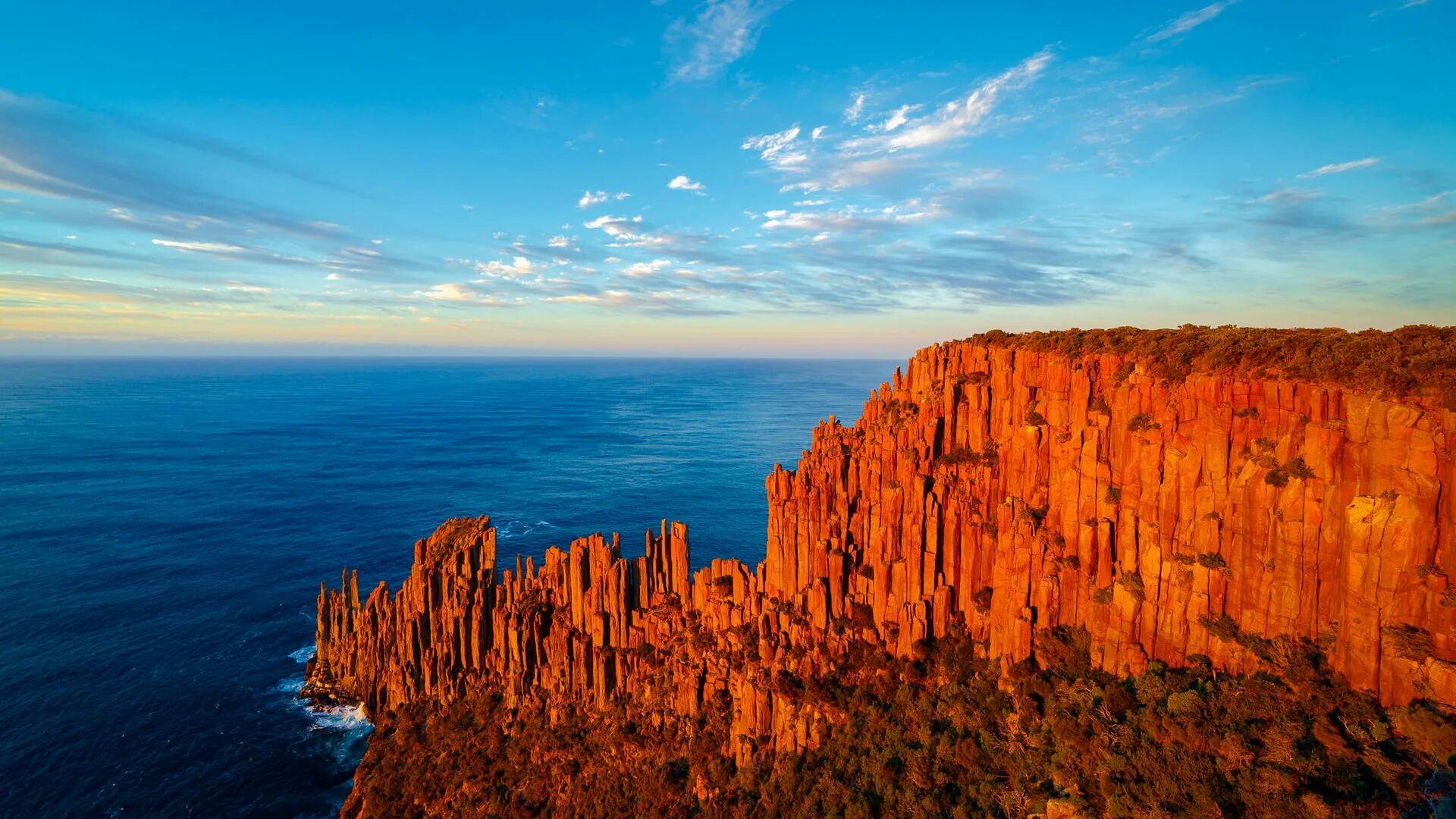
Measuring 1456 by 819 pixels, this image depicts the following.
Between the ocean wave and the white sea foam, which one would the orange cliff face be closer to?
the white sea foam

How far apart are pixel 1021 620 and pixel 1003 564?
11.0ft

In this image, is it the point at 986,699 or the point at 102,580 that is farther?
the point at 102,580

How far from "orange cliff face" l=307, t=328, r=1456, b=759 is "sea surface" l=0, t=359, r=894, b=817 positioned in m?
9.09

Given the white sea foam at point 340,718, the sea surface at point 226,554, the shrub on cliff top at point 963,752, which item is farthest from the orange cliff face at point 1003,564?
the sea surface at point 226,554

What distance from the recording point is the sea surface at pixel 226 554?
50156 mm

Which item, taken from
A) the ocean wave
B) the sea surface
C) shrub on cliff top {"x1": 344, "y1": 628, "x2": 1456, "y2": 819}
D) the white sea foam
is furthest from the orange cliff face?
the ocean wave

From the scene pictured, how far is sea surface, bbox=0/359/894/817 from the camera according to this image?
5016 centimetres

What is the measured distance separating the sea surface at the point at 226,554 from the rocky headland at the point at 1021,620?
42.0ft

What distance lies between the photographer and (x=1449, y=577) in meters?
24.2

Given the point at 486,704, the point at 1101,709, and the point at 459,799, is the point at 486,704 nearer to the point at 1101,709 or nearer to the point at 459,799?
the point at 459,799

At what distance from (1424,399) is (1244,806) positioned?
18993mm

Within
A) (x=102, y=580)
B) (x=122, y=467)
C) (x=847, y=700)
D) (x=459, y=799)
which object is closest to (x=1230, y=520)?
(x=847, y=700)

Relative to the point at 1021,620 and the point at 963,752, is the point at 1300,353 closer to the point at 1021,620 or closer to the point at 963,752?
the point at 1021,620

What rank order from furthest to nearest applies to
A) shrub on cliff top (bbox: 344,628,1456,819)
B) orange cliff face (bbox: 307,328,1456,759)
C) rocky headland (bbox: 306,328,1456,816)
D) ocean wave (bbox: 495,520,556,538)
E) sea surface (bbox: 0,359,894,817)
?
ocean wave (bbox: 495,520,556,538), sea surface (bbox: 0,359,894,817), orange cliff face (bbox: 307,328,1456,759), rocky headland (bbox: 306,328,1456,816), shrub on cliff top (bbox: 344,628,1456,819)
